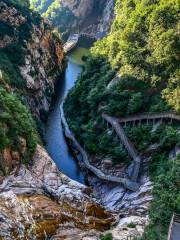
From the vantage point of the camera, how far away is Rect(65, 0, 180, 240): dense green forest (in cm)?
5784

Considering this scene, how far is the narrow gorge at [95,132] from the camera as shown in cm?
3672

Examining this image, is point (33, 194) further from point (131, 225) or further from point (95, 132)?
point (95, 132)

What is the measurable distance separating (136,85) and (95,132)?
9.65 metres

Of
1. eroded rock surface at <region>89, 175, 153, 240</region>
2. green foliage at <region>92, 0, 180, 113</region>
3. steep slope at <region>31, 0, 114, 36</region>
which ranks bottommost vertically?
eroded rock surface at <region>89, 175, 153, 240</region>

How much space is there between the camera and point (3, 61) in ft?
254

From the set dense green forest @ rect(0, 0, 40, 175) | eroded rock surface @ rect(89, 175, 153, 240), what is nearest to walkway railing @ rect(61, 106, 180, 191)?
eroded rock surface @ rect(89, 175, 153, 240)

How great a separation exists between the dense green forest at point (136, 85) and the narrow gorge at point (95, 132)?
0.18 meters

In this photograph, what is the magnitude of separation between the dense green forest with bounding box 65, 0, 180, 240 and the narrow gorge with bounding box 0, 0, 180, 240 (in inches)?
7.0

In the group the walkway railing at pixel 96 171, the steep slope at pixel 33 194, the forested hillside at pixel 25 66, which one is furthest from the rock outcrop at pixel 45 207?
the walkway railing at pixel 96 171

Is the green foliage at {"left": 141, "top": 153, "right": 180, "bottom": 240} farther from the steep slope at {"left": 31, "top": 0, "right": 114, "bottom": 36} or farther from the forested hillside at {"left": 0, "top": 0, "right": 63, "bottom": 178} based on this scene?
the steep slope at {"left": 31, "top": 0, "right": 114, "bottom": 36}

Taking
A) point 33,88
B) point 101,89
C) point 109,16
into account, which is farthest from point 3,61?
point 109,16

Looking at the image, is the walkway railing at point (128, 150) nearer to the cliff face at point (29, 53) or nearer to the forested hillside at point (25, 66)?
the forested hillside at point (25, 66)

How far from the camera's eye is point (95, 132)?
66.2 m

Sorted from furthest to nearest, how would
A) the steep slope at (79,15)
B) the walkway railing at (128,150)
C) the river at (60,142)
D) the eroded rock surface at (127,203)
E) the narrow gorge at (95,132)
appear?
the steep slope at (79,15), the river at (60,142), the walkway railing at (128,150), the eroded rock surface at (127,203), the narrow gorge at (95,132)
